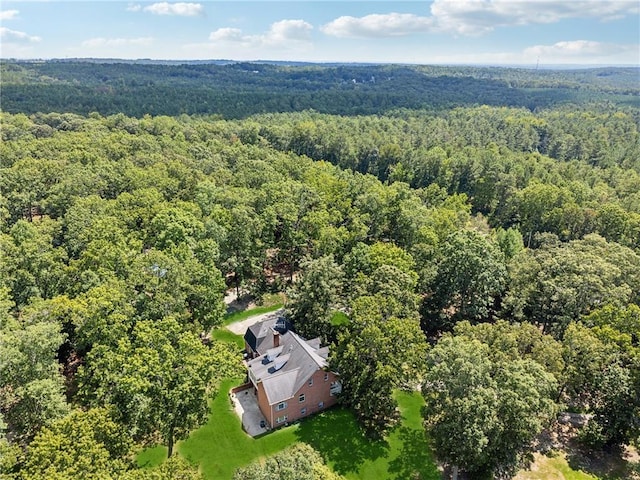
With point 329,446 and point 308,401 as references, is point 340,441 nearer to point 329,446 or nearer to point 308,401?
point 329,446

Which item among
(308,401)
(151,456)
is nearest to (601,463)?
(308,401)

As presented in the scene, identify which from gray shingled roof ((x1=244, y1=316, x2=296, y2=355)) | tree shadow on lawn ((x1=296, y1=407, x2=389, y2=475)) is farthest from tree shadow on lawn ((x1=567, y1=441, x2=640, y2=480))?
gray shingled roof ((x1=244, y1=316, x2=296, y2=355))

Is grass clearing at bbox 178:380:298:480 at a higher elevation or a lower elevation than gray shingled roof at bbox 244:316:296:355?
lower

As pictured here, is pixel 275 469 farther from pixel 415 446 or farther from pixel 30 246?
pixel 30 246

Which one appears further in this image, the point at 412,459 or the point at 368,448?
the point at 368,448

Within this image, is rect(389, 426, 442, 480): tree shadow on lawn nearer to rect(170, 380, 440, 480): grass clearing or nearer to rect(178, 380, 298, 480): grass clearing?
rect(170, 380, 440, 480): grass clearing
